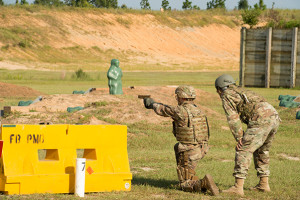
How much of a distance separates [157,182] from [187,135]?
4.62ft

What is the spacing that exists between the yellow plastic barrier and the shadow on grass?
0.64 m

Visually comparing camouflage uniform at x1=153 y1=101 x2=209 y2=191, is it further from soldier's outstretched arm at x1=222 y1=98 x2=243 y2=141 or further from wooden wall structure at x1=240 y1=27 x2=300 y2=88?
wooden wall structure at x1=240 y1=27 x2=300 y2=88

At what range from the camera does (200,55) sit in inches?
3383

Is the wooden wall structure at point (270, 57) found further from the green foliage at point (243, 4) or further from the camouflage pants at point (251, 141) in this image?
the green foliage at point (243, 4)

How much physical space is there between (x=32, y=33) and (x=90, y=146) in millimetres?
69787

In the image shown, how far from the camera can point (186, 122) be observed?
27.1 feet

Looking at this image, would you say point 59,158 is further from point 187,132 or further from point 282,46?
point 282,46

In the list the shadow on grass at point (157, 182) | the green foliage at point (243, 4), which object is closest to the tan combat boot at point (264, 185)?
the shadow on grass at point (157, 182)

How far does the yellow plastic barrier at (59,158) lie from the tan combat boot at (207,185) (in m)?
1.05

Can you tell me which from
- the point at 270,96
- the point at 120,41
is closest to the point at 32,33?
the point at 120,41

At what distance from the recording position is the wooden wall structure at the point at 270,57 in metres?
32.0

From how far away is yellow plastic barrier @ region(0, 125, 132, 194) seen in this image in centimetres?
789

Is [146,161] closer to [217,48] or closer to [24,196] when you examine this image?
[24,196]

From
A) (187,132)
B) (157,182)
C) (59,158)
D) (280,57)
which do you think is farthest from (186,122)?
(280,57)
